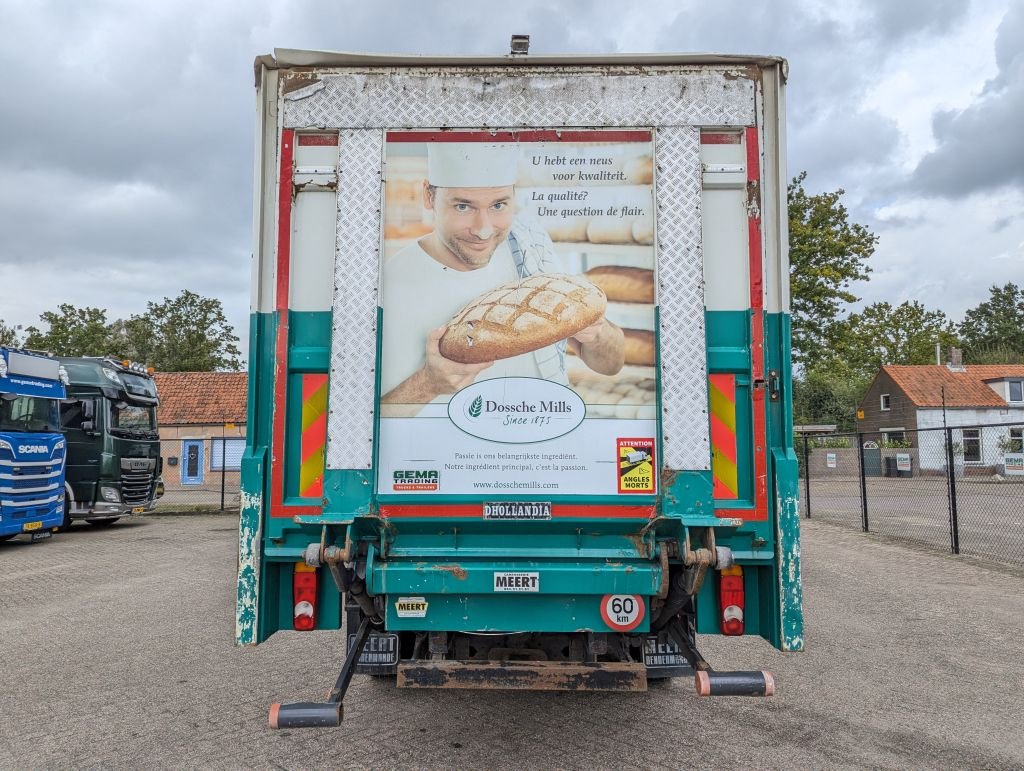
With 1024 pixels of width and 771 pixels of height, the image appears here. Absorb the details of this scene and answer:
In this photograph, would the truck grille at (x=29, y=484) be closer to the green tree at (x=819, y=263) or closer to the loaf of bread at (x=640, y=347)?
the loaf of bread at (x=640, y=347)

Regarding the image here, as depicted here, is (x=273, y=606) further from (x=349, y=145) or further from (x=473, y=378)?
(x=349, y=145)

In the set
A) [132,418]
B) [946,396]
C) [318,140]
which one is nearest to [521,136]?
[318,140]

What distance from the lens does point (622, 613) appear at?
343 centimetres

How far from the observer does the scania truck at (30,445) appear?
503 inches

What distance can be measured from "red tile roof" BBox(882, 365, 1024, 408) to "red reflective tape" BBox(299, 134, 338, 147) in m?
45.0

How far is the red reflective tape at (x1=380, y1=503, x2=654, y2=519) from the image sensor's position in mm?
3463

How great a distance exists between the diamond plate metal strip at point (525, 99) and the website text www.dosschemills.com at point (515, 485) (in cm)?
180

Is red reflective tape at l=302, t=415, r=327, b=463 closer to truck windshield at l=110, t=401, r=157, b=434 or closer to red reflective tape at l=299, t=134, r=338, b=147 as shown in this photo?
red reflective tape at l=299, t=134, r=338, b=147

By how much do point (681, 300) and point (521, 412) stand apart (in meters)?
0.95

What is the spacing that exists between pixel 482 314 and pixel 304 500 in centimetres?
127

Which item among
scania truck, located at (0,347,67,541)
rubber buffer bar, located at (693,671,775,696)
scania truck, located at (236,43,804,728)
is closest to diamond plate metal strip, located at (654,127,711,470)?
scania truck, located at (236,43,804,728)

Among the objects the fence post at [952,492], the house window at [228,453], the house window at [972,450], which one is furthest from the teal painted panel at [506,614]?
the house window at [228,453]

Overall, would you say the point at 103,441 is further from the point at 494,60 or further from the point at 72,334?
the point at 72,334

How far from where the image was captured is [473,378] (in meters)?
3.56
